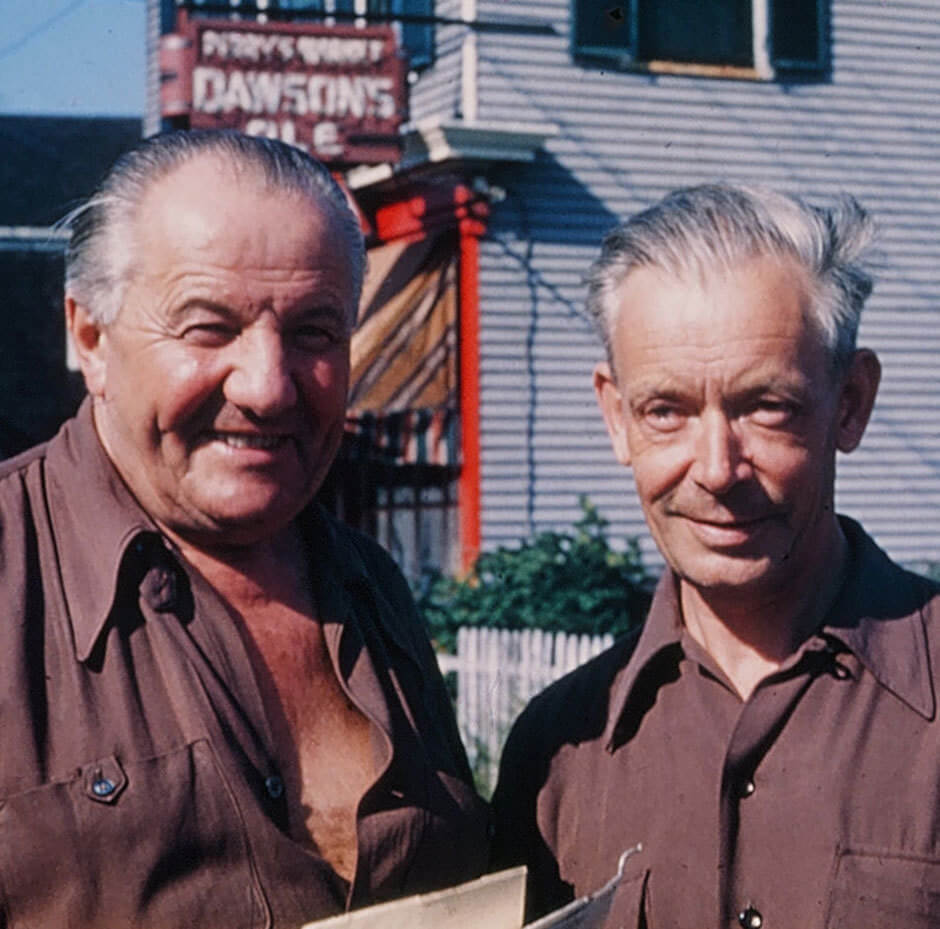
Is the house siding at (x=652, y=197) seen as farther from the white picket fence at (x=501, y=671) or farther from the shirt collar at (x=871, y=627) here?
the shirt collar at (x=871, y=627)

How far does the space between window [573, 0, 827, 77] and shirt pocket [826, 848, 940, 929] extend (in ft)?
38.4

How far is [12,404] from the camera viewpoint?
1839cm

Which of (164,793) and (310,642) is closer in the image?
(164,793)

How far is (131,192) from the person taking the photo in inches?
110

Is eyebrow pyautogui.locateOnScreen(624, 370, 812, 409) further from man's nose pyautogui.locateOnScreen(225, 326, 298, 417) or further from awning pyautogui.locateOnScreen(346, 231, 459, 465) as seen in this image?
awning pyautogui.locateOnScreen(346, 231, 459, 465)

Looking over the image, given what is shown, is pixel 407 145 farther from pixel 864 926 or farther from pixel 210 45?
pixel 864 926

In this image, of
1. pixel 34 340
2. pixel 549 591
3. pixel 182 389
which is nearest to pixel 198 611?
pixel 182 389

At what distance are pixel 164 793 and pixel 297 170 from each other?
1.10 m

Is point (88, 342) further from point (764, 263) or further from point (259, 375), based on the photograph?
point (764, 263)

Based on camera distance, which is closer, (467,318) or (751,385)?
(751,385)

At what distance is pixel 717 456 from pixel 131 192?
3.73ft

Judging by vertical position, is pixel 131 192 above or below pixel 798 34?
below

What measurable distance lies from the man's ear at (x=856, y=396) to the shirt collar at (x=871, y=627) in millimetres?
213

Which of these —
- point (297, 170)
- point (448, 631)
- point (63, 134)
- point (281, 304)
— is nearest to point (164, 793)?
point (281, 304)
